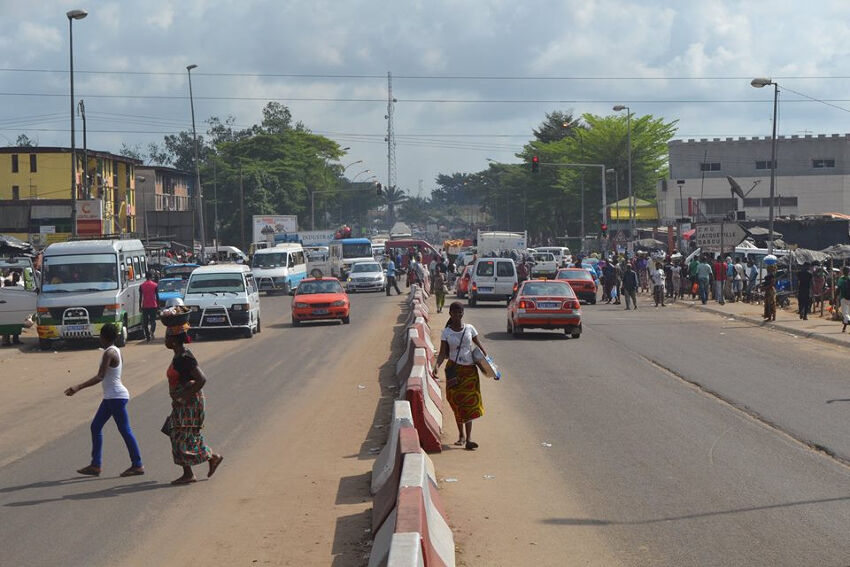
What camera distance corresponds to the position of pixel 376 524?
8938 mm

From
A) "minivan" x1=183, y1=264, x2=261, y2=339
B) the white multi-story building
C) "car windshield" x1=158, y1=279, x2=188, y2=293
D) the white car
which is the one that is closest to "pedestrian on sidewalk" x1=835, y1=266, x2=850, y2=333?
"minivan" x1=183, y1=264, x2=261, y2=339

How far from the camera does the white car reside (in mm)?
56844

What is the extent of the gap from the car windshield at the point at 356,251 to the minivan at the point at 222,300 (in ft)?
127

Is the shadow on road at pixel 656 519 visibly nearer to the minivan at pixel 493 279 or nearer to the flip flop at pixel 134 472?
the flip flop at pixel 134 472

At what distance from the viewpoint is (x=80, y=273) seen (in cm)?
2881

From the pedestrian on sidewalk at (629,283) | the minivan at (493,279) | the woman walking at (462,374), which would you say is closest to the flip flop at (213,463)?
the woman walking at (462,374)

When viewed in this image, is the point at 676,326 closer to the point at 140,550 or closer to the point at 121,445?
the point at 121,445

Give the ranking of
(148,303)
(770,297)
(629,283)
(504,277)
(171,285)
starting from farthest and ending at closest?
(504,277)
(629,283)
(171,285)
(770,297)
(148,303)

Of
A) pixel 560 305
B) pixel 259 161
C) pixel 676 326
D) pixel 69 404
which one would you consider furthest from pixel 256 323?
pixel 259 161

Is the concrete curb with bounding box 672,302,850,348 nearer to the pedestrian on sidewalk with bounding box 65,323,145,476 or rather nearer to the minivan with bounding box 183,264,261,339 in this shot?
the minivan with bounding box 183,264,261,339

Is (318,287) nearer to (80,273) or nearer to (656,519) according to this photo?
(80,273)

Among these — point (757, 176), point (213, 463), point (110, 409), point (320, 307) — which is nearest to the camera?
point (213, 463)

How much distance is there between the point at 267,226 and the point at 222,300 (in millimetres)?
53219

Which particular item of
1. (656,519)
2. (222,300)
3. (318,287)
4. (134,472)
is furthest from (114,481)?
(318,287)
